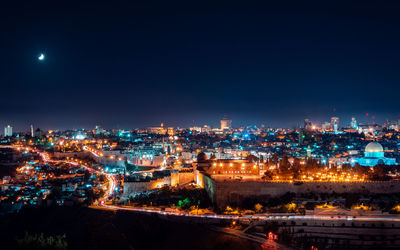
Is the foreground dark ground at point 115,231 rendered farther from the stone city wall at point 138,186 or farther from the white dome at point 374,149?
the white dome at point 374,149

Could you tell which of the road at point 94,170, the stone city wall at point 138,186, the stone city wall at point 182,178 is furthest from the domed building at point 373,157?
the road at point 94,170

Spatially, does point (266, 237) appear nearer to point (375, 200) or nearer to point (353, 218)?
point (353, 218)

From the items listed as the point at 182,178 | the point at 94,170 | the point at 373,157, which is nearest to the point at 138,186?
the point at 182,178

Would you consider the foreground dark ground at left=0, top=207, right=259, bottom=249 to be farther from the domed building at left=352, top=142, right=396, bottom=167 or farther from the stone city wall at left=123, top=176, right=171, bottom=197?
the domed building at left=352, top=142, right=396, bottom=167

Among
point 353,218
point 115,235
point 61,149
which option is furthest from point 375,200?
point 61,149

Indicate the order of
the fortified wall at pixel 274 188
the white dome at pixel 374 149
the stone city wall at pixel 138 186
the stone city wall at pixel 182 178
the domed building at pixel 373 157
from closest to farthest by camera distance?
the fortified wall at pixel 274 188, the stone city wall at pixel 138 186, the stone city wall at pixel 182 178, the domed building at pixel 373 157, the white dome at pixel 374 149

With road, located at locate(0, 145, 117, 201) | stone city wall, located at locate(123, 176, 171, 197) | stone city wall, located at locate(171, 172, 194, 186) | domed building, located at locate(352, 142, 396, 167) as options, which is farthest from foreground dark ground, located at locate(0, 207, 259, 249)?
domed building, located at locate(352, 142, 396, 167)
